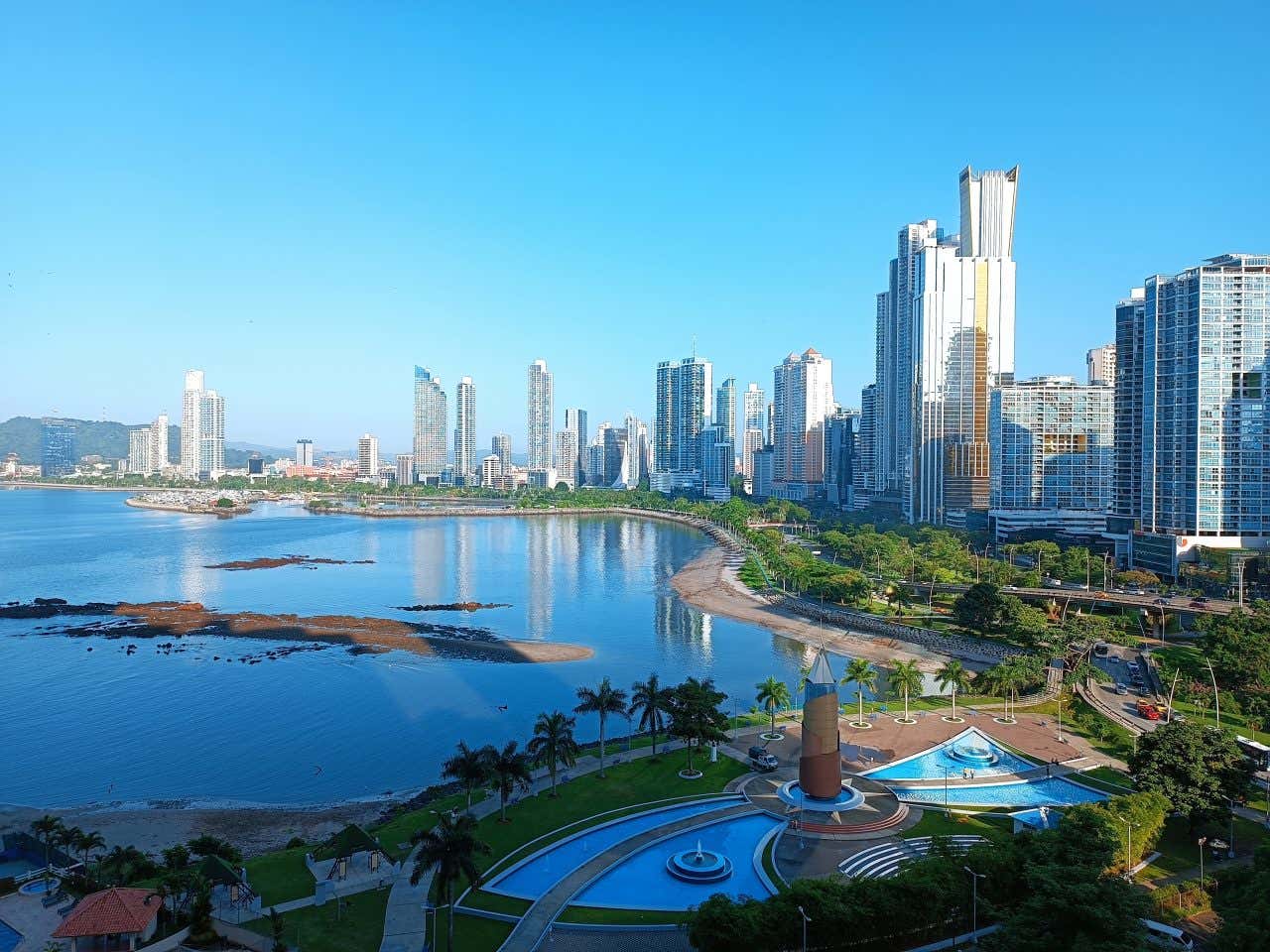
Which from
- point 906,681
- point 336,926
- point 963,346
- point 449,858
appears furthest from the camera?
point 963,346

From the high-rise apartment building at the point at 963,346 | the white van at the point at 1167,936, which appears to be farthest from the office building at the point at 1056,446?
the white van at the point at 1167,936

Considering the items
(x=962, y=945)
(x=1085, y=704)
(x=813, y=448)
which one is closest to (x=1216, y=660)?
(x=1085, y=704)

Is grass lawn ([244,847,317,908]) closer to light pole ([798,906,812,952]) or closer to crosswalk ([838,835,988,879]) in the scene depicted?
light pole ([798,906,812,952])

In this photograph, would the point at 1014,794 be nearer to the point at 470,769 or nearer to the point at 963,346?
the point at 470,769

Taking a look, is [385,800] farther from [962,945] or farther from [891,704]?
[891,704]

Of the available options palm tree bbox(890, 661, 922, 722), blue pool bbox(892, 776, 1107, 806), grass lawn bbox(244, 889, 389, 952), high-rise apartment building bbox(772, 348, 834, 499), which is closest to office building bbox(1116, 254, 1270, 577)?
palm tree bbox(890, 661, 922, 722)

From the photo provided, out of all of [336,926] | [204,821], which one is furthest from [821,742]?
[204,821]

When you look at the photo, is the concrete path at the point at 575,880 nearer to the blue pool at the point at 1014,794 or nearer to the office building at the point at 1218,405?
the blue pool at the point at 1014,794
